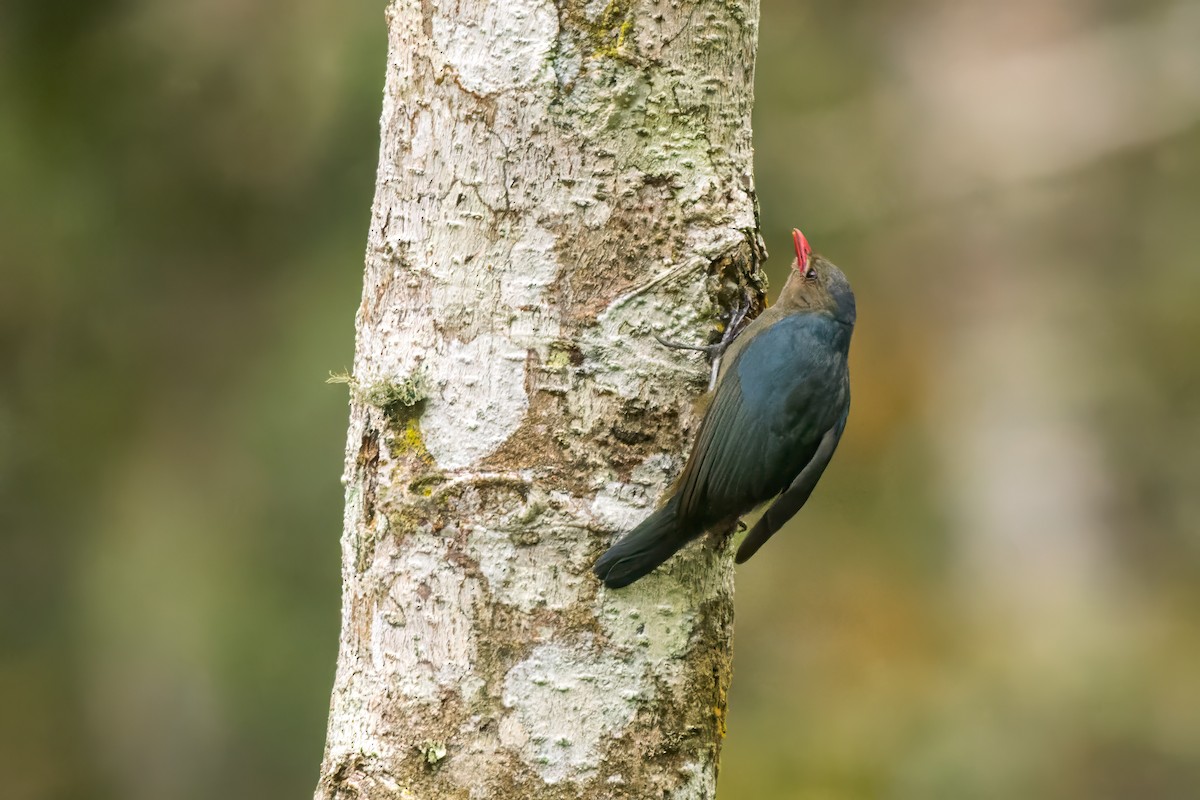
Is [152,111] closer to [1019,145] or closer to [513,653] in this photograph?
[513,653]

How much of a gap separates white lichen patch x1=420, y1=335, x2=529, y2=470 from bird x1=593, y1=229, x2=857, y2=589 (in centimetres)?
25

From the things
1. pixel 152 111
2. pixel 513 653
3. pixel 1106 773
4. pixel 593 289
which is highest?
pixel 152 111

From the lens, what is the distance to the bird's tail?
191cm

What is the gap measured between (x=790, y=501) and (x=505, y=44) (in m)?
0.96

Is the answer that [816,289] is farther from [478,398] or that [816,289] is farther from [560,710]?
[560,710]

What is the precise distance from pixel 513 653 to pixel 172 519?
478cm

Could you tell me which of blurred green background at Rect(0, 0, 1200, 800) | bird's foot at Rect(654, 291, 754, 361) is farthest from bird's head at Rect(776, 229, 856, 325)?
blurred green background at Rect(0, 0, 1200, 800)

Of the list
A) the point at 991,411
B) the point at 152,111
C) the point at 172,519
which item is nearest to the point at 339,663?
the point at 152,111

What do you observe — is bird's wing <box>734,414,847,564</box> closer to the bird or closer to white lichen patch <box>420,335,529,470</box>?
the bird

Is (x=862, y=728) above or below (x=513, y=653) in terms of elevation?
below

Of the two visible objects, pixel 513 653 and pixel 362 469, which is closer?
pixel 513 653

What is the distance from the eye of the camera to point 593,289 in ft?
6.48

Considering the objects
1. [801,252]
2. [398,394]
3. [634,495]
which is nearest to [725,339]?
[634,495]

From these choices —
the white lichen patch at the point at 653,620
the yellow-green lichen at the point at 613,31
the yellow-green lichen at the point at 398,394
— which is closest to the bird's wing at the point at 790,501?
the white lichen patch at the point at 653,620
